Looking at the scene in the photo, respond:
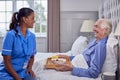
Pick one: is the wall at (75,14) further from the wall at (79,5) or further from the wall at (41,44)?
the wall at (41,44)

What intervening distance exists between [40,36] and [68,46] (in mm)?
875

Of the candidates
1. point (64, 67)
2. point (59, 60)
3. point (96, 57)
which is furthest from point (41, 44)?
point (96, 57)

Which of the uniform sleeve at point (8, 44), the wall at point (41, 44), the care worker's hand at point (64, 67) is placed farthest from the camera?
the wall at point (41, 44)

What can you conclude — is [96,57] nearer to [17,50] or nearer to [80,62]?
[80,62]

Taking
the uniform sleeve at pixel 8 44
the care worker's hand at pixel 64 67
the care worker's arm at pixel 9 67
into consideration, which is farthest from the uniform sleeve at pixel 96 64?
the uniform sleeve at pixel 8 44

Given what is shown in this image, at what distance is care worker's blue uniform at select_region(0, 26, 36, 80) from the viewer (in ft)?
6.18

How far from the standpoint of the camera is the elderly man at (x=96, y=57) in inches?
91.7

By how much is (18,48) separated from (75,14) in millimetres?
3262

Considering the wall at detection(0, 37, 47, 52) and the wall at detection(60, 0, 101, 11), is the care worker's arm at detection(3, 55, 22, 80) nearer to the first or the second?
the wall at detection(60, 0, 101, 11)

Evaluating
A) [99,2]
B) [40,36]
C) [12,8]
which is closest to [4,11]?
[12,8]

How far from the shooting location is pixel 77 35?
5.03 m

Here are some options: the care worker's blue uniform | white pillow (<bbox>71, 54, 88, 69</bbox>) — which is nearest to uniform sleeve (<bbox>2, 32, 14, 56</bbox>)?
the care worker's blue uniform

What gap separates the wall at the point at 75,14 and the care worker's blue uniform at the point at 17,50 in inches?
118

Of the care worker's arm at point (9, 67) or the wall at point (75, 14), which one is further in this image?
the wall at point (75, 14)
